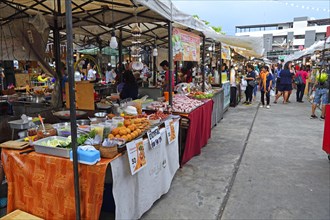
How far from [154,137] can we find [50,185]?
1332 millimetres

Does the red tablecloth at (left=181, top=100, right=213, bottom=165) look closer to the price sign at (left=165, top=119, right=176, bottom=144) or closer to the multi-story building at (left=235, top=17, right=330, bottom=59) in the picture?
the price sign at (left=165, top=119, right=176, bottom=144)

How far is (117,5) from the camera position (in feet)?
17.6

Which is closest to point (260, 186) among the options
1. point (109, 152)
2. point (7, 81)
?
point (109, 152)

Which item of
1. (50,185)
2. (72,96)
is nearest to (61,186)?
(50,185)

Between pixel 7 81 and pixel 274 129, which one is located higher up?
pixel 7 81

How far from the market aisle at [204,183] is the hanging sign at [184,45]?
83.2 inches

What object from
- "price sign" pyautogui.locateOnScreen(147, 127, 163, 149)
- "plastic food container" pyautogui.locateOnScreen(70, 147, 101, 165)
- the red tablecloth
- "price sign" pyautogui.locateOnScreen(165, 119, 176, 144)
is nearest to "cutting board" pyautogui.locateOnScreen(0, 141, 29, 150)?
"plastic food container" pyautogui.locateOnScreen(70, 147, 101, 165)

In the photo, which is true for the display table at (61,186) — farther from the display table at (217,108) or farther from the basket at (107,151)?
the display table at (217,108)

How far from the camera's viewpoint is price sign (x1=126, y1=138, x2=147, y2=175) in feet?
9.36

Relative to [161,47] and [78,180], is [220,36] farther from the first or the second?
[161,47]

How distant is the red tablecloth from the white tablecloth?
2.64 feet

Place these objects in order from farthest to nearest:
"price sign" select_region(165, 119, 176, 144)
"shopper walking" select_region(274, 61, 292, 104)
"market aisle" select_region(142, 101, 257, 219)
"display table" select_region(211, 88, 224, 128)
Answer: "shopper walking" select_region(274, 61, 292, 104) → "display table" select_region(211, 88, 224, 128) → "price sign" select_region(165, 119, 176, 144) → "market aisle" select_region(142, 101, 257, 219)

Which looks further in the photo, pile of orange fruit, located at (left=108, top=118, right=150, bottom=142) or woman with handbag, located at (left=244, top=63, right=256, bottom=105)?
woman with handbag, located at (left=244, top=63, right=256, bottom=105)

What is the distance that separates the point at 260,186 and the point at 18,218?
3.39 m
